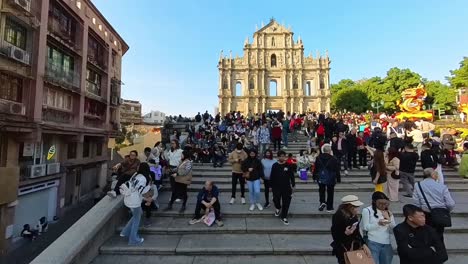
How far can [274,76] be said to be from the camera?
225ft

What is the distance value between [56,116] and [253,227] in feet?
54.1

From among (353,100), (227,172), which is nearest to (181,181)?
(227,172)

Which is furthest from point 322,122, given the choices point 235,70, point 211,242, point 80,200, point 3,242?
point 235,70

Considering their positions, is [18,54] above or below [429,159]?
above

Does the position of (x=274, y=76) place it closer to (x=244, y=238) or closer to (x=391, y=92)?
(x=391, y=92)

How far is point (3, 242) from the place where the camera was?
1320cm

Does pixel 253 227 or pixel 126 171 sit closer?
pixel 253 227

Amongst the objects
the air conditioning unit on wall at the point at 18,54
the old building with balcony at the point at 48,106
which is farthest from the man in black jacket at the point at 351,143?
the air conditioning unit on wall at the point at 18,54

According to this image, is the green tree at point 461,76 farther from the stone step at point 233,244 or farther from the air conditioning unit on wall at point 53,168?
the air conditioning unit on wall at point 53,168

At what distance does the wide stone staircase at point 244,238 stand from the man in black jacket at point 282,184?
283 mm

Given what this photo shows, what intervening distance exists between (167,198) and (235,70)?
61218 millimetres

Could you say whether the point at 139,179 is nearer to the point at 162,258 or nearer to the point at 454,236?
the point at 162,258

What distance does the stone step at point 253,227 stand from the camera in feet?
20.6

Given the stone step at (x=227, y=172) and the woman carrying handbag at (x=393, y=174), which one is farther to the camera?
the stone step at (x=227, y=172)
